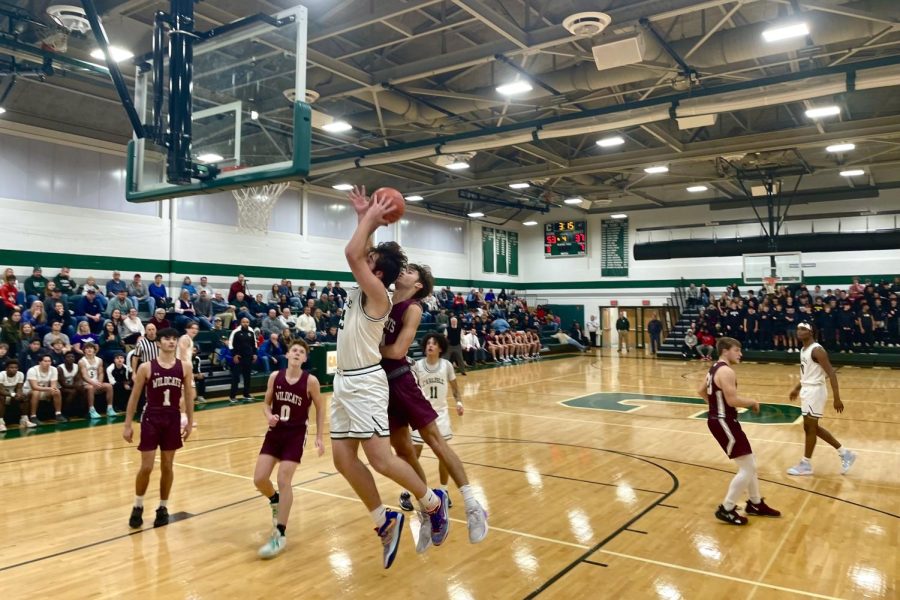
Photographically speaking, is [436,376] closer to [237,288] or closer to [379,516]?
[379,516]

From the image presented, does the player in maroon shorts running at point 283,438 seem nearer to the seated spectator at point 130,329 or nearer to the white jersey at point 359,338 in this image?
the white jersey at point 359,338

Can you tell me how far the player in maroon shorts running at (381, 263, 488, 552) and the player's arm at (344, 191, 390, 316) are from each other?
38cm

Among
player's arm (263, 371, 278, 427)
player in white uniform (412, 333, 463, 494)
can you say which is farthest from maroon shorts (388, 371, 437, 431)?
player in white uniform (412, 333, 463, 494)

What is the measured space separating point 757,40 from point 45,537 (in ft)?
41.1

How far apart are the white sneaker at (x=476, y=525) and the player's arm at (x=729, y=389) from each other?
2.65m

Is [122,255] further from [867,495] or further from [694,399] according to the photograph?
[867,495]

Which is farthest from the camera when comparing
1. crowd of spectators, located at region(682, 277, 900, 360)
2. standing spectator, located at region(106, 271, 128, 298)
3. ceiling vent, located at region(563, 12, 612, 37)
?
crowd of spectators, located at region(682, 277, 900, 360)

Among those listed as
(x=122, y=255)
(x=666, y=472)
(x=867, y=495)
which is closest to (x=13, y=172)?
(x=122, y=255)

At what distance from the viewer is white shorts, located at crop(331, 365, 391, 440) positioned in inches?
137

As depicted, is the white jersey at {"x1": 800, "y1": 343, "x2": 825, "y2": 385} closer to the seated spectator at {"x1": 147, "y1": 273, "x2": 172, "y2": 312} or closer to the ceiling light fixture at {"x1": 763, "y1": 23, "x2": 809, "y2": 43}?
the ceiling light fixture at {"x1": 763, "y1": 23, "x2": 809, "y2": 43}

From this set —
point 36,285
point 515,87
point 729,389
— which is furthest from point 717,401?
point 36,285

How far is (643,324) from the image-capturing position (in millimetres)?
29594

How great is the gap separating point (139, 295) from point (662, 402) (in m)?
12.8

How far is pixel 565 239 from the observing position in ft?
102
